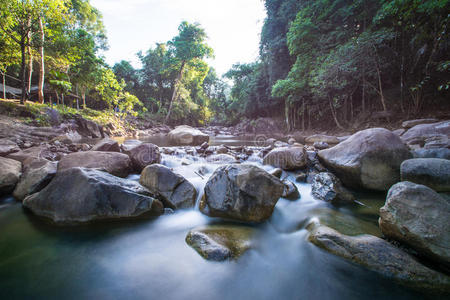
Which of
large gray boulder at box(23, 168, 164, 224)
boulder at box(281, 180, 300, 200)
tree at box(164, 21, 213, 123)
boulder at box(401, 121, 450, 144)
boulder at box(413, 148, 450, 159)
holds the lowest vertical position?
boulder at box(281, 180, 300, 200)

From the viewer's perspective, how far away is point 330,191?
126 inches

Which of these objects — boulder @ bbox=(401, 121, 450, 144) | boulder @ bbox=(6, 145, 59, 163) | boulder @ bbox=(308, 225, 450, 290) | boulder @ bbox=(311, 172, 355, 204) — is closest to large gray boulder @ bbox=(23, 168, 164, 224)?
boulder @ bbox=(6, 145, 59, 163)

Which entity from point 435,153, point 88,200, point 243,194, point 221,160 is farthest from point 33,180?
point 435,153

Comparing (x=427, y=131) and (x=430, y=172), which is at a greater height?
(x=427, y=131)

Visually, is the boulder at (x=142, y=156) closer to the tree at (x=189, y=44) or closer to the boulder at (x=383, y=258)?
the boulder at (x=383, y=258)

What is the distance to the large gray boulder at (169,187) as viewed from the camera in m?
2.93

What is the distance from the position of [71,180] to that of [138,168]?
193cm

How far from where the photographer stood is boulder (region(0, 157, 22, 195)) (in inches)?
117

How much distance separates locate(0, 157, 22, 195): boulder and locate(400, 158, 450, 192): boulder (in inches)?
262

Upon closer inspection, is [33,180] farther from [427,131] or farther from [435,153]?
[427,131]

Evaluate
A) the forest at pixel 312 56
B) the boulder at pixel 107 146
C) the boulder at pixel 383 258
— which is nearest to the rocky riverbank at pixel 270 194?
the boulder at pixel 383 258

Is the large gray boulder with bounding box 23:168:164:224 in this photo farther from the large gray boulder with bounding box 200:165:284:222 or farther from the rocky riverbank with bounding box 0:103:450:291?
the large gray boulder with bounding box 200:165:284:222

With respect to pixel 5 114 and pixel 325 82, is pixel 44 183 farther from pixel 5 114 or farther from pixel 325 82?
pixel 325 82

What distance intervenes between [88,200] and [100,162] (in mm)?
1599
